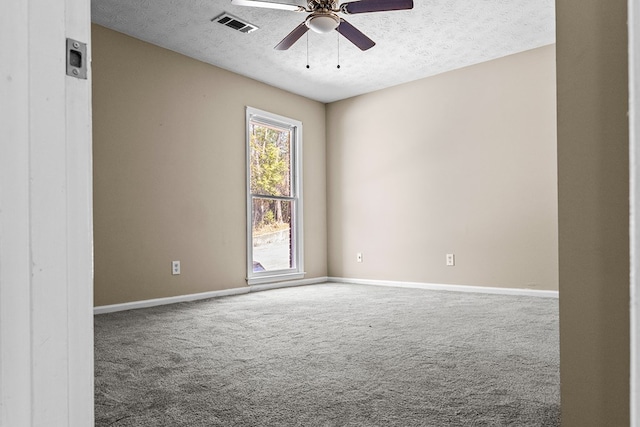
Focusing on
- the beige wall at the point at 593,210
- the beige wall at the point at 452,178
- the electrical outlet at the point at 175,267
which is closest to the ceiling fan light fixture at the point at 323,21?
the beige wall at the point at 452,178

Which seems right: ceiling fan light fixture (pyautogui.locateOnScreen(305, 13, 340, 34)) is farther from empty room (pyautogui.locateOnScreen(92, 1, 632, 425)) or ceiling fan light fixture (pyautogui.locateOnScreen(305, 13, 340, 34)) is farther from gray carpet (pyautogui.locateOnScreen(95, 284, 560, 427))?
gray carpet (pyautogui.locateOnScreen(95, 284, 560, 427))

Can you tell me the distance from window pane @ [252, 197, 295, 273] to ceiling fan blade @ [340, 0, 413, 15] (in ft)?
8.71

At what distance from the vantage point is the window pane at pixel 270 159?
5191mm

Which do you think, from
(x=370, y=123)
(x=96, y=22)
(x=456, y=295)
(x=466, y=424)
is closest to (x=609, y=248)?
(x=466, y=424)

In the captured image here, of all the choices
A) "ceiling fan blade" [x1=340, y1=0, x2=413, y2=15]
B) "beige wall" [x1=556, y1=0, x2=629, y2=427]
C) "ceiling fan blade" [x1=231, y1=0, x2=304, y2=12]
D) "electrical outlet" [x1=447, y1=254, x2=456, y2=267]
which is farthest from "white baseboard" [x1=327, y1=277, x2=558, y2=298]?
"beige wall" [x1=556, y1=0, x2=629, y2=427]

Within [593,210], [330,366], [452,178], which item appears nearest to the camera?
[593,210]

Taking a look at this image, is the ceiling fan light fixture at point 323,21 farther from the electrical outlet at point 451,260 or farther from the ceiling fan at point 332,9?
the electrical outlet at point 451,260

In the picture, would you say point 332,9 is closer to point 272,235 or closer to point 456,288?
point 272,235

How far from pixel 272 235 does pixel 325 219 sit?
927mm

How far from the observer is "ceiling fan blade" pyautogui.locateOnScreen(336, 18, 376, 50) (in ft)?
10.7

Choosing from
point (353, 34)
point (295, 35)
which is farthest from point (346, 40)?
point (295, 35)

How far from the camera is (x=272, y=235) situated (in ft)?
17.7

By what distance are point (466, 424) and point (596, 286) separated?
683 millimetres

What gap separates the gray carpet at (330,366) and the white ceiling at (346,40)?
239 cm
